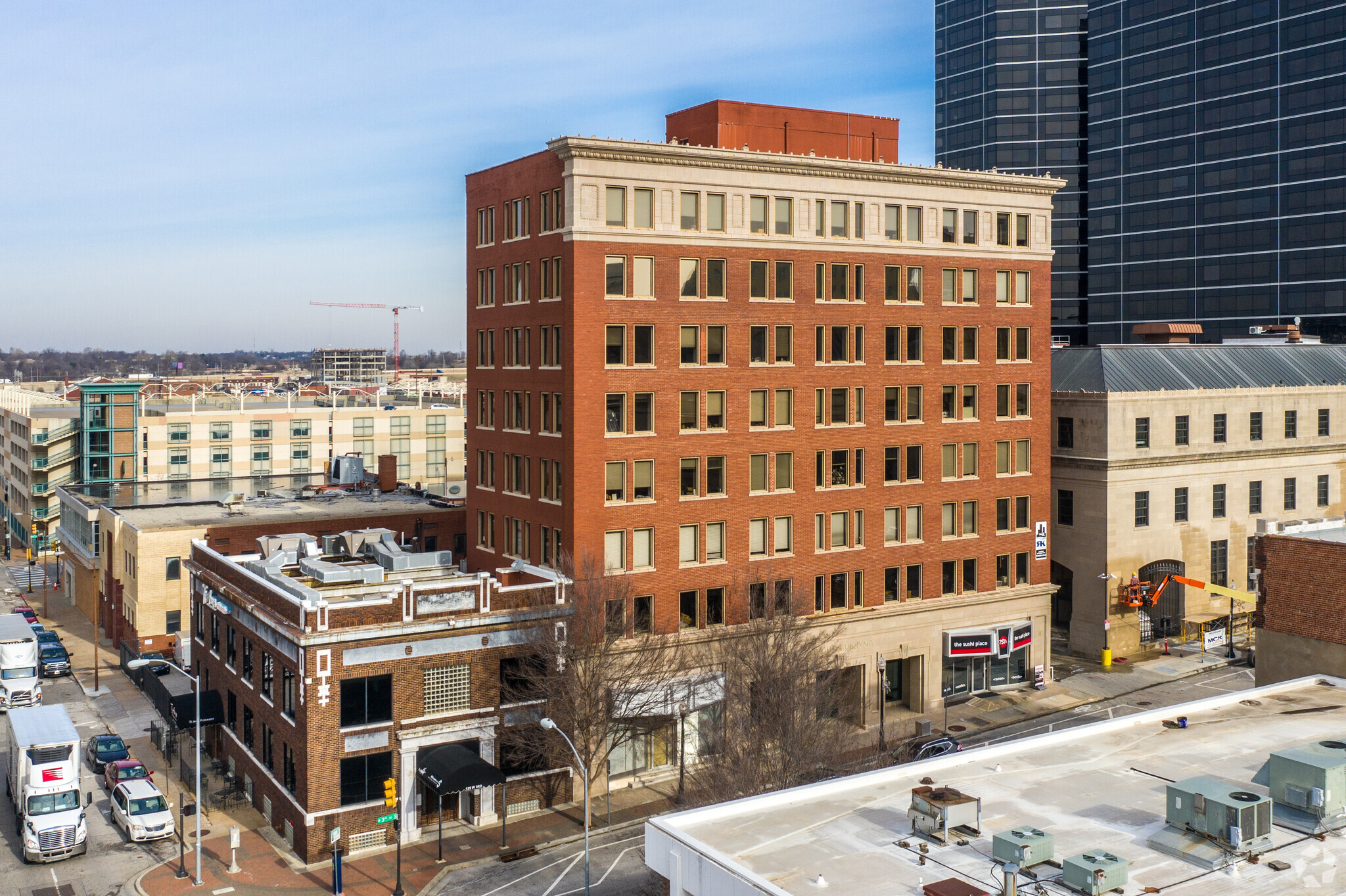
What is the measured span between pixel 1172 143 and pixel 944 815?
133025 mm

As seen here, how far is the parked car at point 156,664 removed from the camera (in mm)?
75025

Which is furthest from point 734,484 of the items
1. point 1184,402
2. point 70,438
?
point 70,438

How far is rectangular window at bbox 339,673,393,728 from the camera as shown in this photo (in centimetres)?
4747

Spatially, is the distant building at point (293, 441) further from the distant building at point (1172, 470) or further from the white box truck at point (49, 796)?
the white box truck at point (49, 796)

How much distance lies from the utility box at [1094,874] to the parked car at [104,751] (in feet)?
159

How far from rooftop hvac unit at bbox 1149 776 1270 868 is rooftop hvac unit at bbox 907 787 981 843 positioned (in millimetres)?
4005

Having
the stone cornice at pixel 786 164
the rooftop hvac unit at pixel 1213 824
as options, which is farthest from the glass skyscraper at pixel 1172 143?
the rooftop hvac unit at pixel 1213 824

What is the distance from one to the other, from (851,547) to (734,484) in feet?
27.7

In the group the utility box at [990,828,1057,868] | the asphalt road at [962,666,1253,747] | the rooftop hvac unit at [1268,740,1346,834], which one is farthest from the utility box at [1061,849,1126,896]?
the asphalt road at [962,666,1253,747]

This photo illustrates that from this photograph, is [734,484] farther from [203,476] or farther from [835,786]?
[203,476]

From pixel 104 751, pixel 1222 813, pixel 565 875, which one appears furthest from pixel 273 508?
pixel 1222 813

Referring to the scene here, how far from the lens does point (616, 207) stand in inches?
2256

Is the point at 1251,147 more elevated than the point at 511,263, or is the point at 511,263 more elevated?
the point at 1251,147

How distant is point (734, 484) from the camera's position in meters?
60.6
